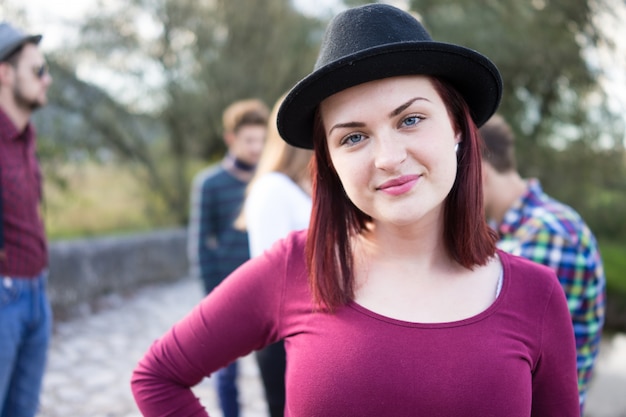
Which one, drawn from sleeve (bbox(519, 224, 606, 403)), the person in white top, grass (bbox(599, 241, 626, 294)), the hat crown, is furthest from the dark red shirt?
grass (bbox(599, 241, 626, 294))

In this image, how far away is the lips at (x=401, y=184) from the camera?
1.44 metres

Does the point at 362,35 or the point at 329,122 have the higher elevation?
the point at 362,35

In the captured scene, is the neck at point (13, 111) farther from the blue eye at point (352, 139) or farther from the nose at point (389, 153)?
the nose at point (389, 153)

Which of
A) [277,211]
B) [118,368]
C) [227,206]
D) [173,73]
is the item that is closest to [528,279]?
[277,211]

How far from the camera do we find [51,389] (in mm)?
4895

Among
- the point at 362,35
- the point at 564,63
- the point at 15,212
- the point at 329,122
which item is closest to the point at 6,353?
the point at 15,212

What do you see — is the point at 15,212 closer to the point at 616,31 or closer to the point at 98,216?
the point at 616,31

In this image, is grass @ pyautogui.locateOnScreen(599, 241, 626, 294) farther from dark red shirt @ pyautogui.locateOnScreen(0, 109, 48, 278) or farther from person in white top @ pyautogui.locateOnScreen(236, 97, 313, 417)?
dark red shirt @ pyautogui.locateOnScreen(0, 109, 48, 278)

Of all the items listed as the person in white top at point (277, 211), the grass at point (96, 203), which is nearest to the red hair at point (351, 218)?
the person in white top at point (277, 211)

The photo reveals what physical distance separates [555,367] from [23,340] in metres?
2.46

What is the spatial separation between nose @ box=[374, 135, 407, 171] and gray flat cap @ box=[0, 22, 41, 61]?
7.37ft

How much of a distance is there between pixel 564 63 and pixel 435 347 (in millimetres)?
5953

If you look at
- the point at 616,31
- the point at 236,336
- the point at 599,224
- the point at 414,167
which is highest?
the point at 616,31

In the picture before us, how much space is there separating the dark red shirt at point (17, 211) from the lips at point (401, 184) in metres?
2.11
